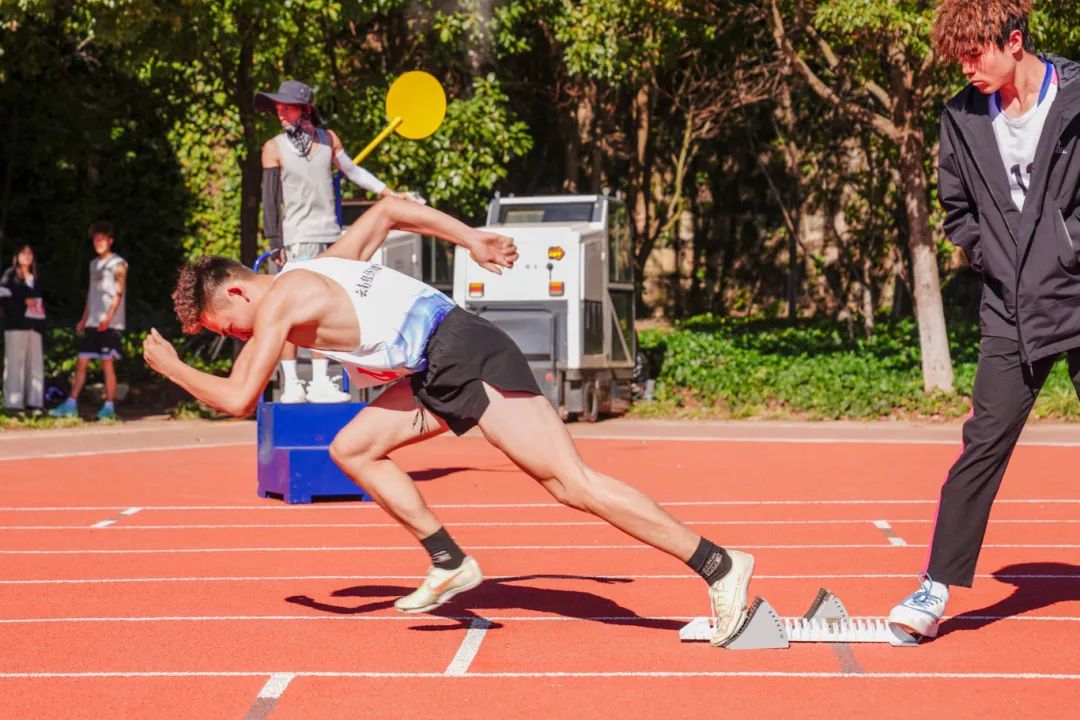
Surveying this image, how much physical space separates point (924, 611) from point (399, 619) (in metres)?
2.16

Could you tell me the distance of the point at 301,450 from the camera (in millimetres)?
10703

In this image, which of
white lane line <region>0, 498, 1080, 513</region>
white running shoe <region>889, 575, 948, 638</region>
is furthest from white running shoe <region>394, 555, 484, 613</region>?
white lane line <region>0, 498, 1080, 513</region>

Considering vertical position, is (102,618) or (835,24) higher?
(835,24)

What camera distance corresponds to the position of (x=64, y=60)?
21.8 m

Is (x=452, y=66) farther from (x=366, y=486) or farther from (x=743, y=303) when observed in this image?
(x=366, y=486)

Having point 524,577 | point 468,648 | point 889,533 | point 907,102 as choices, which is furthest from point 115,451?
point 907,102

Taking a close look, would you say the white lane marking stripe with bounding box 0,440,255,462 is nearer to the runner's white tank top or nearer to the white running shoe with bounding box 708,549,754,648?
the runner's white tank top

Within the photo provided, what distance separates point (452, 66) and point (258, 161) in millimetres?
4343

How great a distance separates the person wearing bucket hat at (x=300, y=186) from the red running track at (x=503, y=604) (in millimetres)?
1727

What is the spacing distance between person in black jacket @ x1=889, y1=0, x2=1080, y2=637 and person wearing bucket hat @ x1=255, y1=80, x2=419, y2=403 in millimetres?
5710

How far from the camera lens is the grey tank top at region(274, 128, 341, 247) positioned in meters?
10.9

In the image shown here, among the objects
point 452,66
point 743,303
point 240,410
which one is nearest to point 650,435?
point 452,66

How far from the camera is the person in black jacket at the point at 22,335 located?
17.5 m

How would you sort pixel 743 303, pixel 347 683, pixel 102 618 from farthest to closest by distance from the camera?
1. pixel 743 303
2. pixel 102 618
3. pixel 347 683
